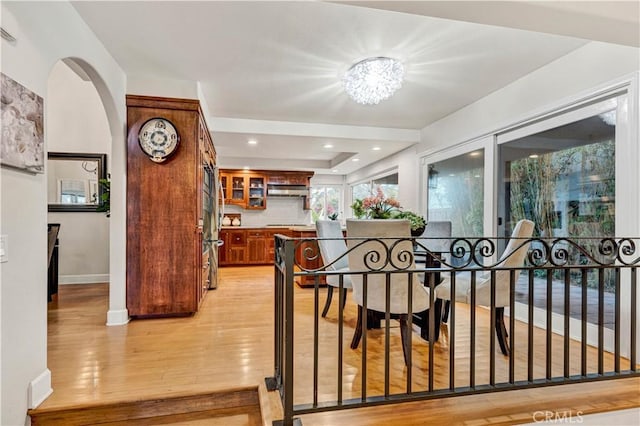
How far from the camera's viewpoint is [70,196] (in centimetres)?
481

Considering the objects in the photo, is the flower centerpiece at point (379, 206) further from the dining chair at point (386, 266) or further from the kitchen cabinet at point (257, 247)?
the kitchen cabinet at point (257, 247)

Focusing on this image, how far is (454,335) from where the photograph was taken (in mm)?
1828

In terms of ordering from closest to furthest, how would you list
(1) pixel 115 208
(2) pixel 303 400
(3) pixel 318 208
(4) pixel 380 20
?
1. (2) pixel 303 400
2. (4) pixel 380 20
3. (1) pixel 115 208
4. (3) pixel 318 208

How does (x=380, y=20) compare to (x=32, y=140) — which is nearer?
(x=32, y=140)

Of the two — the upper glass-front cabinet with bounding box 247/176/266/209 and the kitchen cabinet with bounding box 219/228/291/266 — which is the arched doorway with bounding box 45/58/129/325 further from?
the upper glass-front cabinet with bounding box 247/176/266/209

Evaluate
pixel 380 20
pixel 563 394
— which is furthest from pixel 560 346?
pixel 380 20

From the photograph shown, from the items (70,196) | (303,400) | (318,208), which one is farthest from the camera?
(318,208)

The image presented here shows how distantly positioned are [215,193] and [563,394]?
4.50 meters

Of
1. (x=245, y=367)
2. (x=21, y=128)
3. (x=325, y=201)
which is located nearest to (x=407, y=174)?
(x=325, y=201)

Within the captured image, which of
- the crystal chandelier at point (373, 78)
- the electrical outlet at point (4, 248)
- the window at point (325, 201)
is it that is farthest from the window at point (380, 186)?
the electrical outlet at point (4, 248)

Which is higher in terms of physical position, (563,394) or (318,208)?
(318,208)

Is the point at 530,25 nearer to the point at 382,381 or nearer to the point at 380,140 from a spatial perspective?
the point at 382,381

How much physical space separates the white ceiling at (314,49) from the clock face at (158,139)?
0.49 metres

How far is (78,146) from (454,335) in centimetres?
556
